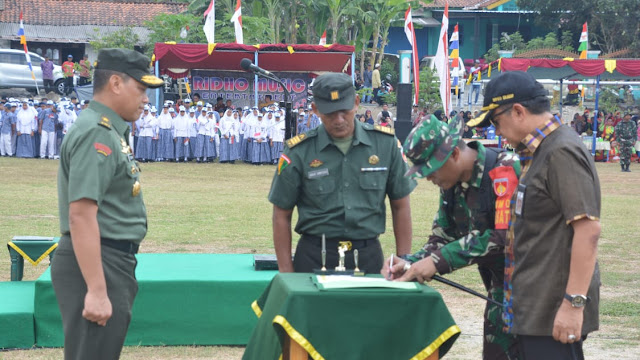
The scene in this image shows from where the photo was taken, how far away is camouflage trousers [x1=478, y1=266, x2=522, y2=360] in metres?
3.75

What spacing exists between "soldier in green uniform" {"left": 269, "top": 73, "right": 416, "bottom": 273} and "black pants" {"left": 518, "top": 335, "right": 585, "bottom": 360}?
1321mm

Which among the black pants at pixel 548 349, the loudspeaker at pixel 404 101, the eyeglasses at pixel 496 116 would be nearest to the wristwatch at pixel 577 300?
the black pants at pixel 548 349

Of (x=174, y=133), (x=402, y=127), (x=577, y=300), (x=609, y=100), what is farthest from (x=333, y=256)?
(x=609, y=100)

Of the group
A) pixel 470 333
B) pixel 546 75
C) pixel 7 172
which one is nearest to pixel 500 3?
pixel 546 75

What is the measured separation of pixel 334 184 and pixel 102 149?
1349 millimetres

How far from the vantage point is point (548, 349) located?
3230mm

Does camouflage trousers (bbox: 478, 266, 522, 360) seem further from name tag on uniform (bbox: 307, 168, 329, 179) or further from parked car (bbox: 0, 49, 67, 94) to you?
parked car (bbox: 0, 49, 67, 94)

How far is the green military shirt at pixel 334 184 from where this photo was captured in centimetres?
439

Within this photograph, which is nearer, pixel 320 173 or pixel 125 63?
pixel 125 63

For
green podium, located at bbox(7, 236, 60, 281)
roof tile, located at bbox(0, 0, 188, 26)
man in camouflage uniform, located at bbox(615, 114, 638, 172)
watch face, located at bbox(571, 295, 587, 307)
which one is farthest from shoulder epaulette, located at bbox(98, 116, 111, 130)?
roof tile, located at bbox(0, 0, 188, 26)

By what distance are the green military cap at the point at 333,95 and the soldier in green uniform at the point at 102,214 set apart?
0.92 metres

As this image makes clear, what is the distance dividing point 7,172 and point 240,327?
15.6 m

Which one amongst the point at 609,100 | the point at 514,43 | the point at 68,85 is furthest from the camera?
the point at 514,43

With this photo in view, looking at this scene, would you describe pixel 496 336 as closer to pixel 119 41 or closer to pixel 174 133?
pixel 174 133
